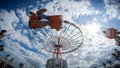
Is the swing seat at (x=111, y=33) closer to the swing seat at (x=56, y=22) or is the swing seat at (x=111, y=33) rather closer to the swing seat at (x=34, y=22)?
the swing seat at (x=56, y=22)

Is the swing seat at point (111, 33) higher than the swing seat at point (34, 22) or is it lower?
lower

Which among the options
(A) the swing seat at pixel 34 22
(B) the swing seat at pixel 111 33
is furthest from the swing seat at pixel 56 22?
(B) the swing seat at pixel 111 33

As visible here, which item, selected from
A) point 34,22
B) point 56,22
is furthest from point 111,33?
point 34,22

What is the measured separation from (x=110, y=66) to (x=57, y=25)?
4122 centimetres

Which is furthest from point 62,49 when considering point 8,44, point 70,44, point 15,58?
point 15,58

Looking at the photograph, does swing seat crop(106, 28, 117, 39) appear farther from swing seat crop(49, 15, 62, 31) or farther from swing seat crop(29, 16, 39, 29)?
swing seat crop(29, 16, 39, 29)

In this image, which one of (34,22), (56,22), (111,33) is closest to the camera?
(56,22)

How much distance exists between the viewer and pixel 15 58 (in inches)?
1896

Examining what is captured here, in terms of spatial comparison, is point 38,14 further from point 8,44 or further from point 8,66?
point 8,66

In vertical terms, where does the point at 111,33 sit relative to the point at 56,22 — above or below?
below

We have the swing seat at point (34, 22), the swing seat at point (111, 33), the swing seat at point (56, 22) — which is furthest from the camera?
the swing seat at point (111, 33)

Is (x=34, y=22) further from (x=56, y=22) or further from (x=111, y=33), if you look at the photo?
(x=111, y=33)

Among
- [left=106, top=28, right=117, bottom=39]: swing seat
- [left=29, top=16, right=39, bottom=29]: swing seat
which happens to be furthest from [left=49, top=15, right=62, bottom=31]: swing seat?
[left=106, top=28, right=117, bottom=39]: swing seat

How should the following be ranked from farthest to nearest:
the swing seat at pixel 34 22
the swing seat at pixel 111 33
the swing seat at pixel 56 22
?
the swing seat at pixel 111 33 < the swing seat at pixel 34 22 < the swing seat at pixel 56 22
